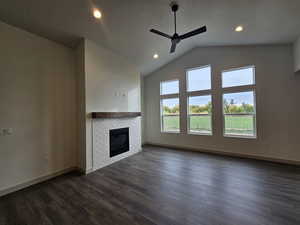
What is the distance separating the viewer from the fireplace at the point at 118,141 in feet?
13.2

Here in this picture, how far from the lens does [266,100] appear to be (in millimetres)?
3969

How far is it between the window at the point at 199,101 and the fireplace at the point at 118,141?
2.48 m

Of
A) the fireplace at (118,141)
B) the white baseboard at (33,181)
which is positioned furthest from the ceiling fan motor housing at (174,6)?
the white baseboard at (33,181)

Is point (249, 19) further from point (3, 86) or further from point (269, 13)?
point (3, 86)

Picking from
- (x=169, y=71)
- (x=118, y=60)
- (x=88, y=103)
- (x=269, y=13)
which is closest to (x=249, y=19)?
(x=269, y=13)

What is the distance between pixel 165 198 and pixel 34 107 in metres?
3.27

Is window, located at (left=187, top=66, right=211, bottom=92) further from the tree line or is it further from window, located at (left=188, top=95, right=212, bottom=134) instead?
the tree line

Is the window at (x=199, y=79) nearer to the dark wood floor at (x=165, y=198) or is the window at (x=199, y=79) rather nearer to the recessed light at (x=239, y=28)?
the recessed light at (x=239, y=28)

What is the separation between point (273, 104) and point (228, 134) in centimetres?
149

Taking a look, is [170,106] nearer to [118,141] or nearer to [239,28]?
[118,141]

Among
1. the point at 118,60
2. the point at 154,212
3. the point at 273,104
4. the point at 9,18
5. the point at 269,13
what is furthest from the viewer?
the point at 118,60

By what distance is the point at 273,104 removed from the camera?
3.88 m

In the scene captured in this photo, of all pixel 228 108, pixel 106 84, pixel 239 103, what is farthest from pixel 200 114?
pixel 106 84

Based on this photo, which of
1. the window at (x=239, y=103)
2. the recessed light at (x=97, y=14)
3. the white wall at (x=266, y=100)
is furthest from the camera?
the window at (x=239, y=103)
